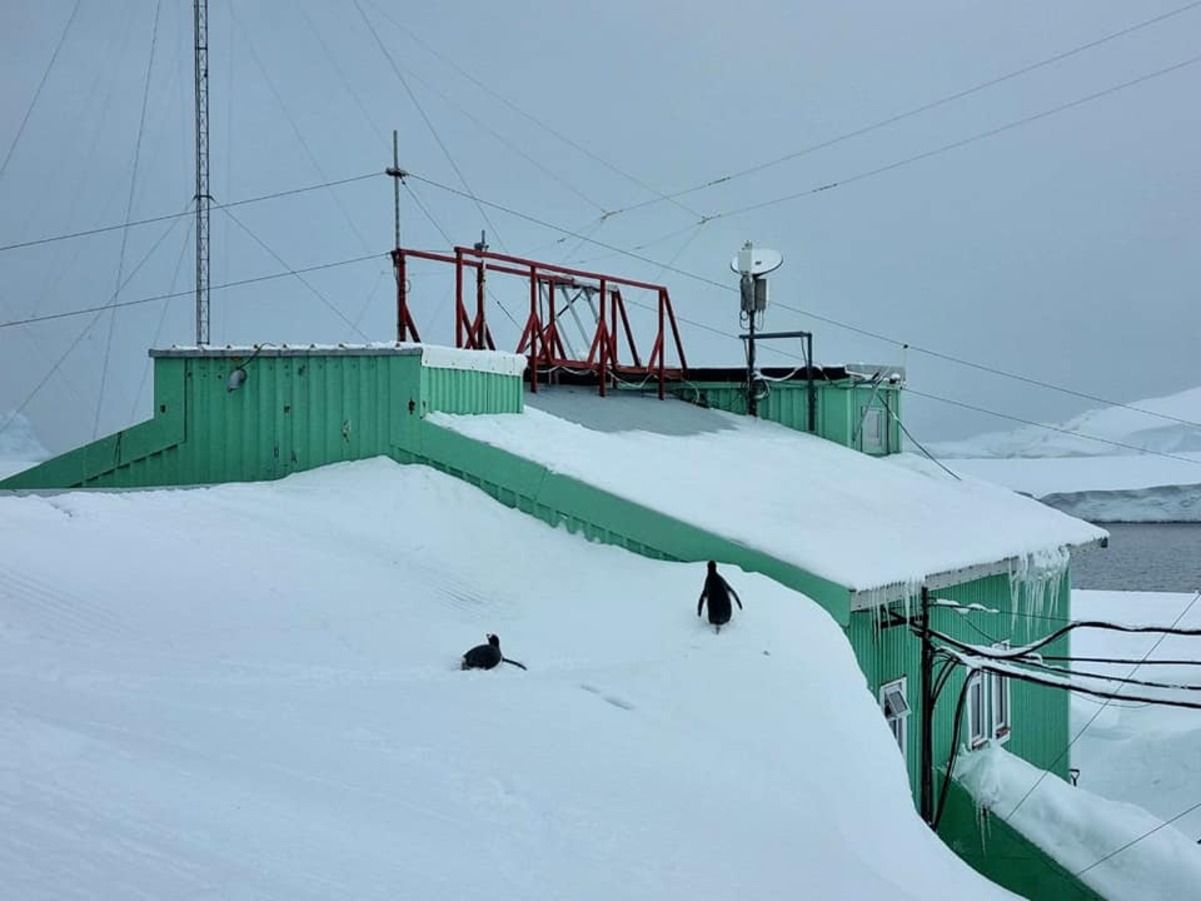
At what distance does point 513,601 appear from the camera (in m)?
10.2

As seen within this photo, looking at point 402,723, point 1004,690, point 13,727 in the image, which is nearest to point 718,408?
point 1004,690

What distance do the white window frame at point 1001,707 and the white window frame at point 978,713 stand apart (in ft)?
0.61

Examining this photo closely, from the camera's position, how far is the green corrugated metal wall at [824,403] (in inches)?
790

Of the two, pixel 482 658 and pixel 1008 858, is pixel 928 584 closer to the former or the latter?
pixel 1008 858

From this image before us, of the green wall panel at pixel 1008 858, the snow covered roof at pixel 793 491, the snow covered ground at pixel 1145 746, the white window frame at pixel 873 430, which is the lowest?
the snow covered ground at pixel 1145 746

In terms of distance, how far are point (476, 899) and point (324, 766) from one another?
1.36 m

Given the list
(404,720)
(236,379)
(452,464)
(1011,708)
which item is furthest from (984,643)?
(404,720)

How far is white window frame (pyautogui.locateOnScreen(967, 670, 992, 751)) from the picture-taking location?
1504 cm

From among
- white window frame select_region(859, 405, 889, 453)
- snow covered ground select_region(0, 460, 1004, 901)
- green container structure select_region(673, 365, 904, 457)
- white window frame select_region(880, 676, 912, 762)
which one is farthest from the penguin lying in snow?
white window frame select_region(859, 405, 889, 453)

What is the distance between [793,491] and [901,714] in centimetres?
298

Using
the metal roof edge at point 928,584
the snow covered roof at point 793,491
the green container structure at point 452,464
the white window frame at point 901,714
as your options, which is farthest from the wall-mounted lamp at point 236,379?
the white window frame at point 901,714

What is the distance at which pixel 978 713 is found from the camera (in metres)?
15.3

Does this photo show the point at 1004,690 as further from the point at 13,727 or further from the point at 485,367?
the point at 13,727

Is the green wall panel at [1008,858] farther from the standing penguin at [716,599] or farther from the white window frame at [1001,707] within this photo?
the standing penguin at [716,599]
